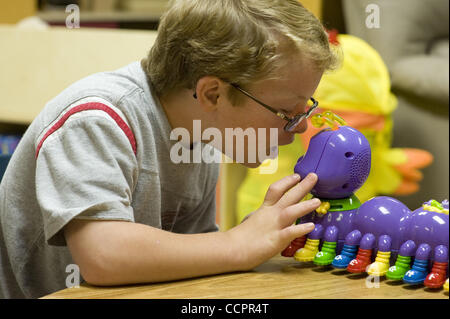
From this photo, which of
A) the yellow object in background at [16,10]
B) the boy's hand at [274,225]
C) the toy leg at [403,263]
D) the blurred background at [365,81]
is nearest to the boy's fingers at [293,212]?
the boy's hand at [274,225]

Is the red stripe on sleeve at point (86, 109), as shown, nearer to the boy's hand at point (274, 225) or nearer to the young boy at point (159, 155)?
the young boy at point (159, 155)

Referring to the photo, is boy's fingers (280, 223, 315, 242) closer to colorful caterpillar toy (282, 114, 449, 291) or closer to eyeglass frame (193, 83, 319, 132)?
colorful caterpillar toy (282, 114, 449, 291)

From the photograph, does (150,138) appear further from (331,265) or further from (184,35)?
(331,265)

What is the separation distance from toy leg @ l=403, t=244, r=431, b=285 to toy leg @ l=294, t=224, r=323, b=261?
0.11 metres

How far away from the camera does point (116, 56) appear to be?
6.08ft

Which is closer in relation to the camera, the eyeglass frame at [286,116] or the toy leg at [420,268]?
the toy leg at [420,268]

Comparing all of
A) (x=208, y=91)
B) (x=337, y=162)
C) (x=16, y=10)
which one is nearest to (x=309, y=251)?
(x=337, y=162)

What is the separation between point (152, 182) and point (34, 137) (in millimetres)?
160

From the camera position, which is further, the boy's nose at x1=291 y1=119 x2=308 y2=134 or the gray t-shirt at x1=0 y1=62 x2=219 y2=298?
the boy's nose at x1=291 y1=119 x2=308 y2=134

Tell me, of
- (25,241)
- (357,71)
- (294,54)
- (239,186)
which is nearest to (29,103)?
(239,186)

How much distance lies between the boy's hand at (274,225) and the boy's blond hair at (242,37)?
0.46 ft

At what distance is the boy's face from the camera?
0.80 m

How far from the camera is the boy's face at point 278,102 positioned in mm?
795

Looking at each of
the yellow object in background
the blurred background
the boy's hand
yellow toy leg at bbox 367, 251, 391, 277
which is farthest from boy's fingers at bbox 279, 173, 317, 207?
the yellow object in background
